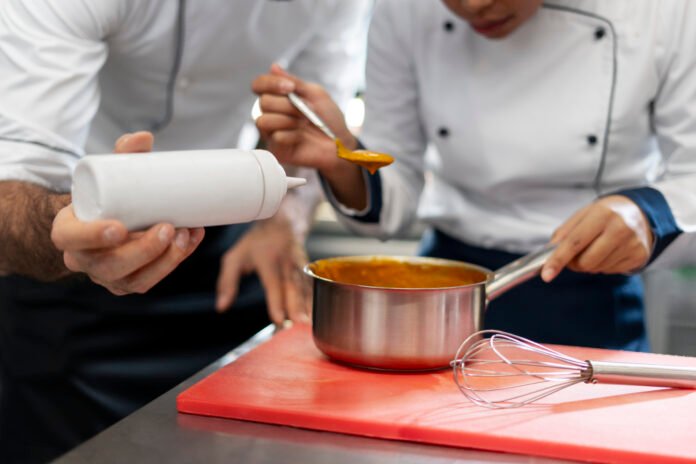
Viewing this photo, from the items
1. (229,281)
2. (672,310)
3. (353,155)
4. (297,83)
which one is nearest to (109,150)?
(229,281)

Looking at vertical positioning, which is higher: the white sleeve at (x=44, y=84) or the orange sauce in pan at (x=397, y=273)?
the white sleeve at (x=44, y=84)

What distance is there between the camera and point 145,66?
1.47 metres

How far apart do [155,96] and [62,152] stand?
395 millimetres

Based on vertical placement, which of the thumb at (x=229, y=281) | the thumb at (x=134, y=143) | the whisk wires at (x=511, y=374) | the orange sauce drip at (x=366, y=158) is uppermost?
the thumb at (x=134, y=143)

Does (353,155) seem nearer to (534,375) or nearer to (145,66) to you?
(534,375)

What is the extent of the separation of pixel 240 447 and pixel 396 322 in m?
0.23

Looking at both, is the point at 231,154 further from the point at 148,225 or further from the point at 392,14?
the point at 392,14

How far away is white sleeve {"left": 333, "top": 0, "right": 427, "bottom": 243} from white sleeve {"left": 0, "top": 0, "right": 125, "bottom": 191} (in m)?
0.47

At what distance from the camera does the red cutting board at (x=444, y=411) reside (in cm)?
78

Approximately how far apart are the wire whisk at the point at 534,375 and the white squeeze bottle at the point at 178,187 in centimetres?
29

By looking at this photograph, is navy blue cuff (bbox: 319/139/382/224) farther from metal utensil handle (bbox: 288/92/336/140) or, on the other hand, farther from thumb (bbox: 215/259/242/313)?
thumb (bbox: 215/259/242/313)

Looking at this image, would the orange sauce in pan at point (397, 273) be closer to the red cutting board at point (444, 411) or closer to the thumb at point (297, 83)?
the red cutting board at point (444, 411)

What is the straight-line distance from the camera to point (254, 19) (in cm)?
150

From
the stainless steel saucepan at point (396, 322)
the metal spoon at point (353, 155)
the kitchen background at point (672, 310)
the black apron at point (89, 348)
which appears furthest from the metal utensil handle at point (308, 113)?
the kitchen background at point (672, 310)
